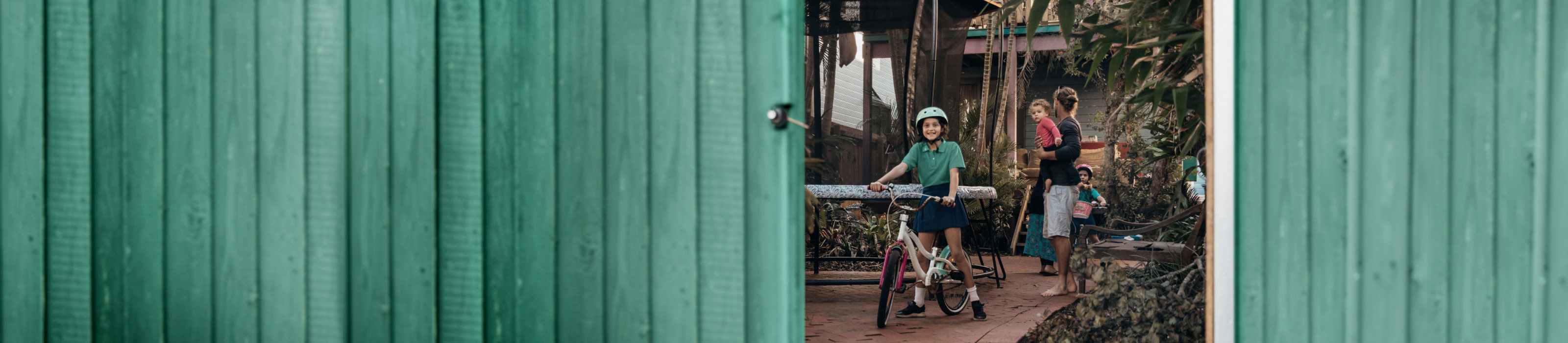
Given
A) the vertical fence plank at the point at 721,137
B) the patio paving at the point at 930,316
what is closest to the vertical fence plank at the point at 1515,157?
the vertical fence plank at the point at 721,137

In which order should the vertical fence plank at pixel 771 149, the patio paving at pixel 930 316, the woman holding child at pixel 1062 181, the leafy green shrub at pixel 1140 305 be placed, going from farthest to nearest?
the woman holding child at pixel 1062 181 → the patio paving at pixel 930 316 → the leafy green shrub at pixel 1140 305 → the vertical fence plank at pixel 771 149

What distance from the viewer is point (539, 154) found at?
1.75m

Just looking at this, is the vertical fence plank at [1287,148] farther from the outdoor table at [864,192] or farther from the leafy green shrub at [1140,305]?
the outdoor table at [864,192]

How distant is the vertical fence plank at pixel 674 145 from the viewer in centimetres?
171

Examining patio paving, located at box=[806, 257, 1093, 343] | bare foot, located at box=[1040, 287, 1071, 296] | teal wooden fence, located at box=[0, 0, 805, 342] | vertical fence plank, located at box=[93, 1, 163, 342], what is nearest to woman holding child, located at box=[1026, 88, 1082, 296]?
bare foot, located at box=[1040, 287, 1071, 296]

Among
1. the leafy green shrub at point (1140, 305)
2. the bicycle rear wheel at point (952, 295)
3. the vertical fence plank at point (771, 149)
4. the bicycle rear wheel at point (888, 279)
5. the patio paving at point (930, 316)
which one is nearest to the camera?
the vertical fence plank at point (771, 149)

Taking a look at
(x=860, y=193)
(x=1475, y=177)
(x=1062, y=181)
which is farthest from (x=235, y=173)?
(x=1062, y=181)

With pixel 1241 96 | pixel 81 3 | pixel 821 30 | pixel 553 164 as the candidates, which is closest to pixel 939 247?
pixel 821 30

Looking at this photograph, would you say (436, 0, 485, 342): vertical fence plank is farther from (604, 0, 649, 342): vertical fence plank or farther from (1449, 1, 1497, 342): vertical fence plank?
(1449, 1, 1497, 342): vertical fence plank

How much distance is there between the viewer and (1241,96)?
5.71 ft

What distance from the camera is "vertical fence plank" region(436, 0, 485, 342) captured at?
5.74 feet

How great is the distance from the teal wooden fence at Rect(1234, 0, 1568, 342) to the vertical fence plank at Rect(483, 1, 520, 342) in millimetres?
1613

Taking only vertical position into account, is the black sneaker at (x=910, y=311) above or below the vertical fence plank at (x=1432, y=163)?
below

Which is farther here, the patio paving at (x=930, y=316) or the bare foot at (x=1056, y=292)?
the bare foot at (x=1056, y=292)
